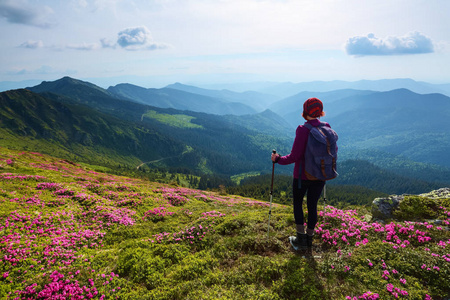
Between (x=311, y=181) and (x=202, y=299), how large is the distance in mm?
6011

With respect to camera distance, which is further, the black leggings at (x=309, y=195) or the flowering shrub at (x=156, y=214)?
the flowering shrub at (x=156, y=214)

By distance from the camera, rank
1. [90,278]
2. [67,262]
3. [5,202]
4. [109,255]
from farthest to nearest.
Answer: [5,202], [109,255], [67,262], [90,278]

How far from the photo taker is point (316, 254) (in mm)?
9516

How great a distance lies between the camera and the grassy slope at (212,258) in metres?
7.70

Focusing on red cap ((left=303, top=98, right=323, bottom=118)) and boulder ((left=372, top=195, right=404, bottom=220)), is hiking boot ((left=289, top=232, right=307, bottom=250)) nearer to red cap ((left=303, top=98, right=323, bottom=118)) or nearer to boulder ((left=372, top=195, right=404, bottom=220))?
red cap ((left=303, top=98, right=323, bottom=118))

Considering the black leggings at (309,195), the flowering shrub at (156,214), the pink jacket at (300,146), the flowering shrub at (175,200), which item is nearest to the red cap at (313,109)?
the pink jacket at (300,146)

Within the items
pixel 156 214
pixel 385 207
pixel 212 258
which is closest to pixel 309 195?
pixel 212 258

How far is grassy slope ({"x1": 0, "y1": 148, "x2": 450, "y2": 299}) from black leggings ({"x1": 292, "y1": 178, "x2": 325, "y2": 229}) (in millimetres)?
1771

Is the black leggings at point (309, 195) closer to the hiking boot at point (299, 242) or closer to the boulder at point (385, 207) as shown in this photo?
the hiking boot at point (299, 242)

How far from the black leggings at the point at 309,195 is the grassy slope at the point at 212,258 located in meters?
1.77

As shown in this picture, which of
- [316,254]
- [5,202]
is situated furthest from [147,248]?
[5,202]

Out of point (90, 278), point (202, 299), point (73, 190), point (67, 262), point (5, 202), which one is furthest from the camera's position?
point (73, 190)

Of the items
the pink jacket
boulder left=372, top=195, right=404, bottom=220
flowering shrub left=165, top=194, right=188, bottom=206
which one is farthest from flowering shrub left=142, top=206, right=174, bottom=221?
boulder left=372, top=195, right=404, bottom=220

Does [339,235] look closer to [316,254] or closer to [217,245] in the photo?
[316,254]
